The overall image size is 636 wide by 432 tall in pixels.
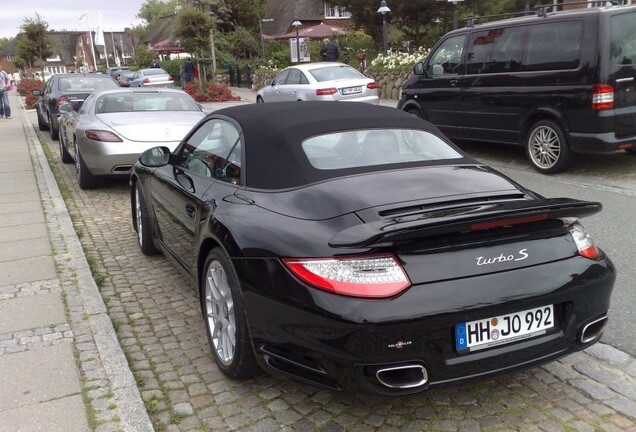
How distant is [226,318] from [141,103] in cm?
652

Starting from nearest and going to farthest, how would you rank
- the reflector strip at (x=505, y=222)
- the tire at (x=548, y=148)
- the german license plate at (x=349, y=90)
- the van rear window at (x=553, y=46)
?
the reflector strip at (x=505, y=222) < the van rear window at (x=553, y=46) < the tire at (x=548, y=148) < the german license plate at (x=349, y=90)

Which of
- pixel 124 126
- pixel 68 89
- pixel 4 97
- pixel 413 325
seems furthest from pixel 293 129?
pixel 4 97

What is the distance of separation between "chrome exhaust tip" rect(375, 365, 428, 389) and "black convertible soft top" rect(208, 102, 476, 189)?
3.74ft

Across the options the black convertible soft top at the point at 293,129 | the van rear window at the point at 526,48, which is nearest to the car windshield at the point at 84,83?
the van rear window at the point at 526,48

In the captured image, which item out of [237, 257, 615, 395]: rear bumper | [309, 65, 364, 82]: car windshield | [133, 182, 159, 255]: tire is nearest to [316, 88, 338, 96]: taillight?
[309, 65, 364, 82]: car windshield

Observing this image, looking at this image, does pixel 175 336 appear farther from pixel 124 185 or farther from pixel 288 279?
pixel 124 185

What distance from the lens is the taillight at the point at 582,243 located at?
2.98 m

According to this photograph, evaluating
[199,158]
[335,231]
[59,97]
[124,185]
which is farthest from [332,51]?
[335,231]

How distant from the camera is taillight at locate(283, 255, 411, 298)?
2.58 m

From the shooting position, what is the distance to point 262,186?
340 cm

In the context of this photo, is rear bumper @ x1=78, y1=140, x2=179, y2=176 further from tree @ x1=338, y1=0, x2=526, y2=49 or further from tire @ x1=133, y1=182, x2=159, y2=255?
tree @ x1=338, y1=0, x2=526, y2=49

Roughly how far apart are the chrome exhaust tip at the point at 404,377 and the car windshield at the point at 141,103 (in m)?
7.34

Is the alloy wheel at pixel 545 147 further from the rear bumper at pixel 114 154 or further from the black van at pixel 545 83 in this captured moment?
the rear bumper at pixel 114 154

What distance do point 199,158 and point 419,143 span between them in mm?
1576
